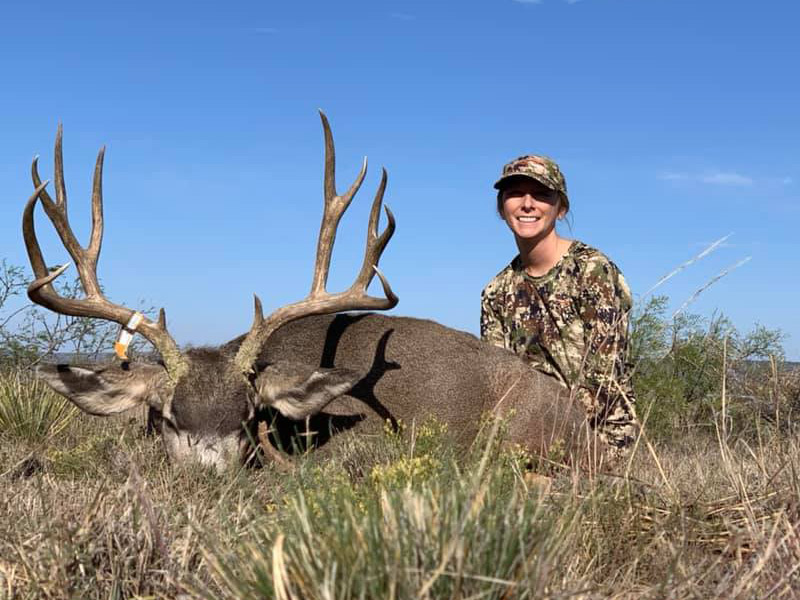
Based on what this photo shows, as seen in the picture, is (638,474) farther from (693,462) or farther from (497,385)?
(497,385)

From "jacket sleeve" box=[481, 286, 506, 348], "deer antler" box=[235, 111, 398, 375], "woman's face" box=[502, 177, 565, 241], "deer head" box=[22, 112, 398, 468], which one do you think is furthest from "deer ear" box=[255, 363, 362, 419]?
"woman's face" box=[502, 177, 565, 241]

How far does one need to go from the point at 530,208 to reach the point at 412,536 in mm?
5000

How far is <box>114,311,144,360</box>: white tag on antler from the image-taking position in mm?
5930

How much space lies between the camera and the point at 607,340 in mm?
6473

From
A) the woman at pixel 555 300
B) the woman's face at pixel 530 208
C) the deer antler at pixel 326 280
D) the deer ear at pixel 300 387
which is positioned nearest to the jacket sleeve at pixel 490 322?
the woman at pixel 555 300

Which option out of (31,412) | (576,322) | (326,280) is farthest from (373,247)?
(31,412)

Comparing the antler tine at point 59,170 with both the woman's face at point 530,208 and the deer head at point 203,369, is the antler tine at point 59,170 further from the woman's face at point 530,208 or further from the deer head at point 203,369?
the woman's face at point 530,208

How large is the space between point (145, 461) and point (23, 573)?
2.28m

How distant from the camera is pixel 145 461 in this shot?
532 centimetres

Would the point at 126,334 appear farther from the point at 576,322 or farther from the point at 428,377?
the point at 576,322

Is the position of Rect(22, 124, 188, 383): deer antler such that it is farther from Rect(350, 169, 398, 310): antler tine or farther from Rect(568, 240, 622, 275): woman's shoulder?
Rect(568, 240, 622, 275): woman's shoulder

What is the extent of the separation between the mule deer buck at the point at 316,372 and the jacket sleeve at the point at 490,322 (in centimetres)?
63

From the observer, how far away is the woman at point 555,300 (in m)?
6.55

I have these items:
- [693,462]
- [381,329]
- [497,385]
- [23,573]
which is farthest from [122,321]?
[693,462]
